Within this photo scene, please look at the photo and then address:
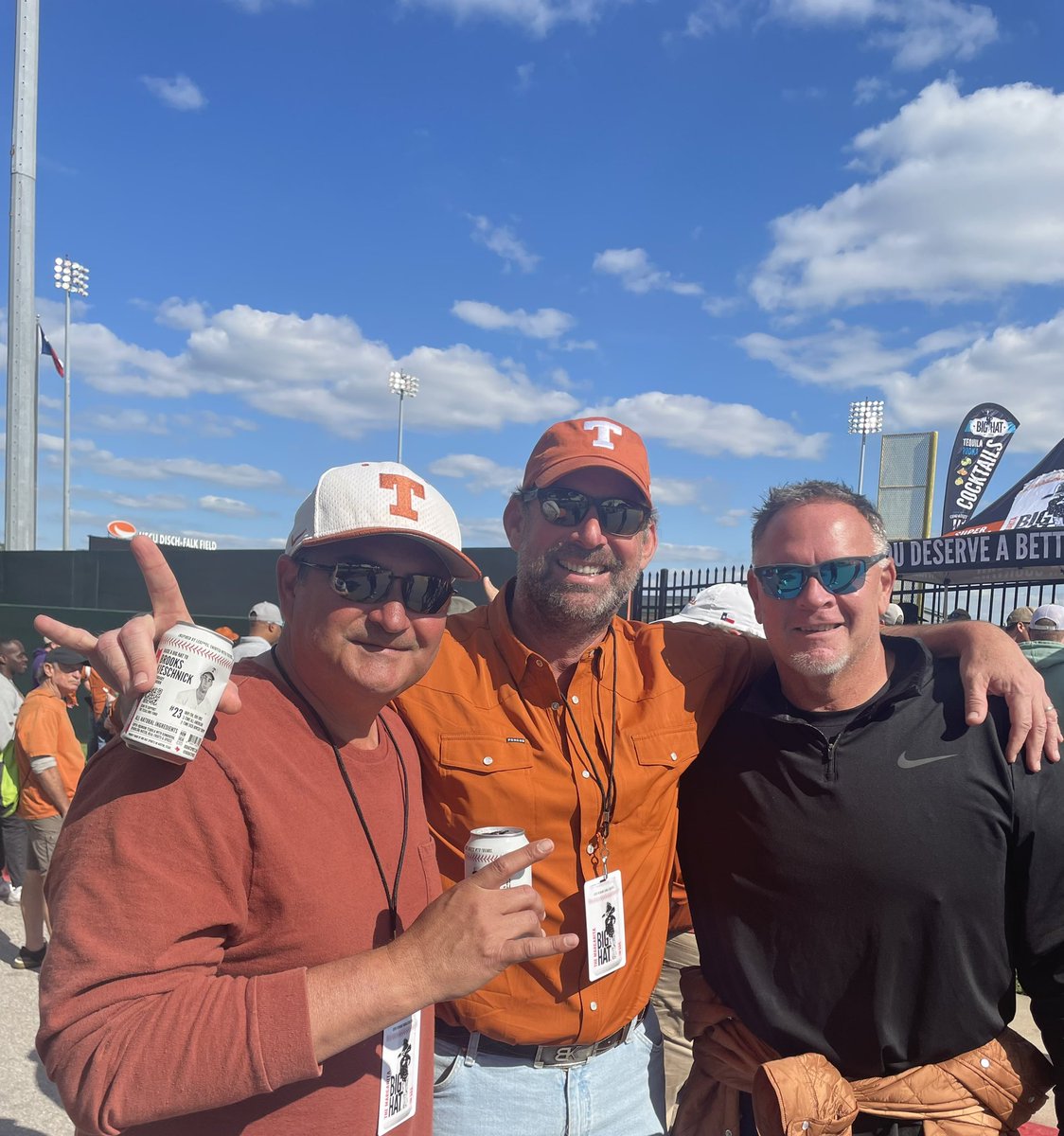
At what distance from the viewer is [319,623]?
5.57 ft

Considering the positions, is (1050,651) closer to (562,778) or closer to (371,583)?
(562,778)

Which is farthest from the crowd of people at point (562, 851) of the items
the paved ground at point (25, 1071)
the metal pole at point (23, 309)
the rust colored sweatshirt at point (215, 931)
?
the metal pole at point (23, 309)

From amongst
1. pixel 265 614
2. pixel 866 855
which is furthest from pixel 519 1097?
pixel 265 614

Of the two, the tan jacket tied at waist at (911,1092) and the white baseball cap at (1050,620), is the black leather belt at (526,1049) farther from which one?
the white baseball cap at (1050,620)

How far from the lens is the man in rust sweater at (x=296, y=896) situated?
121 cm

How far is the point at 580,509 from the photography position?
8.20ft

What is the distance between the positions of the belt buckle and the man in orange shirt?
4.70 meters

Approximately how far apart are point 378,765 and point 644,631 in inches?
44.1

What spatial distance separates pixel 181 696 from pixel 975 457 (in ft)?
73.7

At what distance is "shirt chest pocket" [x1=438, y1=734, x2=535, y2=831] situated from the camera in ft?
7.03

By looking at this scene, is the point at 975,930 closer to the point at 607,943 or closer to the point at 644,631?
the point at 607,943

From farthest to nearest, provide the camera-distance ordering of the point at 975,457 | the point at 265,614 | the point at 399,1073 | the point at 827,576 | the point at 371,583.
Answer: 1. the point at 975,457
2. the point at 265,614
3. the point at 827,576
4. the point at 371,583
5. the point at 399,1073

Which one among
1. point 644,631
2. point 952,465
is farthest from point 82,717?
point 952,465

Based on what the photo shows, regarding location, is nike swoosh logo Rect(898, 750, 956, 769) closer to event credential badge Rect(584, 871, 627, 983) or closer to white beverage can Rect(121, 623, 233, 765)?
event credential badge Rect(584, 871, 627, 983)
